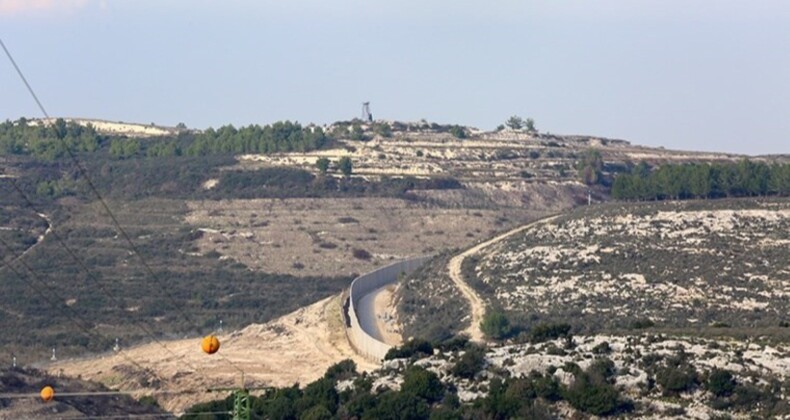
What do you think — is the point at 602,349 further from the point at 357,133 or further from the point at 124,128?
the point at 124,128

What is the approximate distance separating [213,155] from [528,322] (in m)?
74.6

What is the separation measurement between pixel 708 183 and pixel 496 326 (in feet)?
123

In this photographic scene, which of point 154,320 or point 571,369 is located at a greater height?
point 571,369

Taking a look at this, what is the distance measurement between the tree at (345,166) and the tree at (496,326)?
60.4 m

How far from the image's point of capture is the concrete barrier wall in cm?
7600

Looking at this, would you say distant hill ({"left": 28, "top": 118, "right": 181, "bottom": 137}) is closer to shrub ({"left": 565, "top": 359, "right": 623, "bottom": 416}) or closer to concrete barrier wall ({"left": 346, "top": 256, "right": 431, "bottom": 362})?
concrete barrier wall ({"left": 346, "top": 256, "right": 431, "bottom": 362})

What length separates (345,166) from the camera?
5605 inches

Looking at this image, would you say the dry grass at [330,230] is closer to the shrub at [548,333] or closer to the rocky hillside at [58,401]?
the rocky hillside at [58,401]

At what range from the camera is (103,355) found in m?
84.1

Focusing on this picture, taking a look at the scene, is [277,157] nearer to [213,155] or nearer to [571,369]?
[213,155]

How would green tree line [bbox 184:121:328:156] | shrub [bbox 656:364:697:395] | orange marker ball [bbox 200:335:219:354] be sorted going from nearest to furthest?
orange marker ball [bbox 200:335:219:354] < shrub [bbox 656:364:697:395] < green tree line [bbox 184:121:328:156]

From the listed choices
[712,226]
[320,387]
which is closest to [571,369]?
[320,387]

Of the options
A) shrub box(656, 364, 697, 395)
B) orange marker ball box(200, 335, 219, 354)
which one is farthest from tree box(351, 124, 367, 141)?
orange marker ball box(200, 335, 219, 354)

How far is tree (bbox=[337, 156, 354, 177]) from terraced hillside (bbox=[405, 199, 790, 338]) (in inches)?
1388
